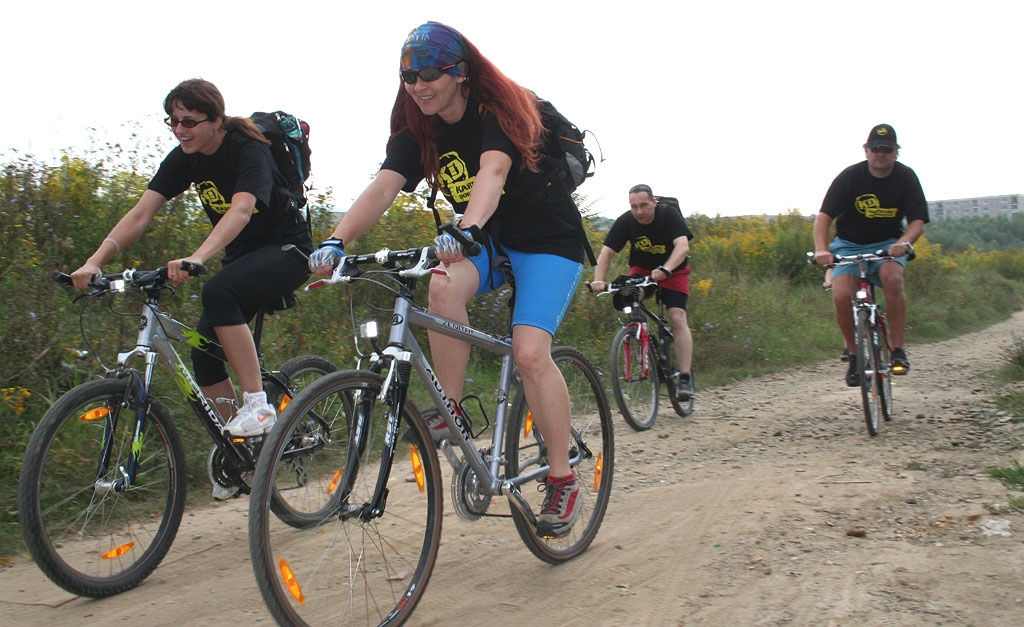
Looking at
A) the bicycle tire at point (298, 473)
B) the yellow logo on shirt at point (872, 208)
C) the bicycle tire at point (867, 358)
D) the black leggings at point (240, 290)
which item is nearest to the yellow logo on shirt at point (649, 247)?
the yellow logo on shirt at point (872, 208)

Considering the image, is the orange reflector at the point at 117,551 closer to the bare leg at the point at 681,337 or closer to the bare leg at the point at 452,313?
the bare leg at the point at 452,313

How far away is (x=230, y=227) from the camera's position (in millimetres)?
3818

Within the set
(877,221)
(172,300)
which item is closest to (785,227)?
(877,221)

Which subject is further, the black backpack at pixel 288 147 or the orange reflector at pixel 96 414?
the black backpack at pixel 288 147

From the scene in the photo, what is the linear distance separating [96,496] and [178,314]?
305 centimetres

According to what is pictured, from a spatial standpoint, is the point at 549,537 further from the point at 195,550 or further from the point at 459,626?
the point at 195,550

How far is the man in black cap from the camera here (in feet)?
22.9

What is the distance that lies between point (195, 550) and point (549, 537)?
5.57 feet

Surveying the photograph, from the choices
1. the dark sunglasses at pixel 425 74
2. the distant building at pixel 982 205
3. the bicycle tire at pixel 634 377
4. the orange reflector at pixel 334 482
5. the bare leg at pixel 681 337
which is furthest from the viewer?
the distant building at pixel 982 205

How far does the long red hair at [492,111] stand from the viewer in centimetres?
334

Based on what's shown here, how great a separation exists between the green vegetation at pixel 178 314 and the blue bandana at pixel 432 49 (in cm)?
94

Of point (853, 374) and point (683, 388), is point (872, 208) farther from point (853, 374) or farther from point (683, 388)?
point (683, 388)

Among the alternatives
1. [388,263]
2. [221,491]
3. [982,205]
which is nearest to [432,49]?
[388,263]

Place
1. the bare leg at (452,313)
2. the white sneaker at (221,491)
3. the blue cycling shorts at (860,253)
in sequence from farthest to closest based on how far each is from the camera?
the blue cycling shorts at (860,253)
the white sneaker at (221,491)
the bare leg at (452,313)
